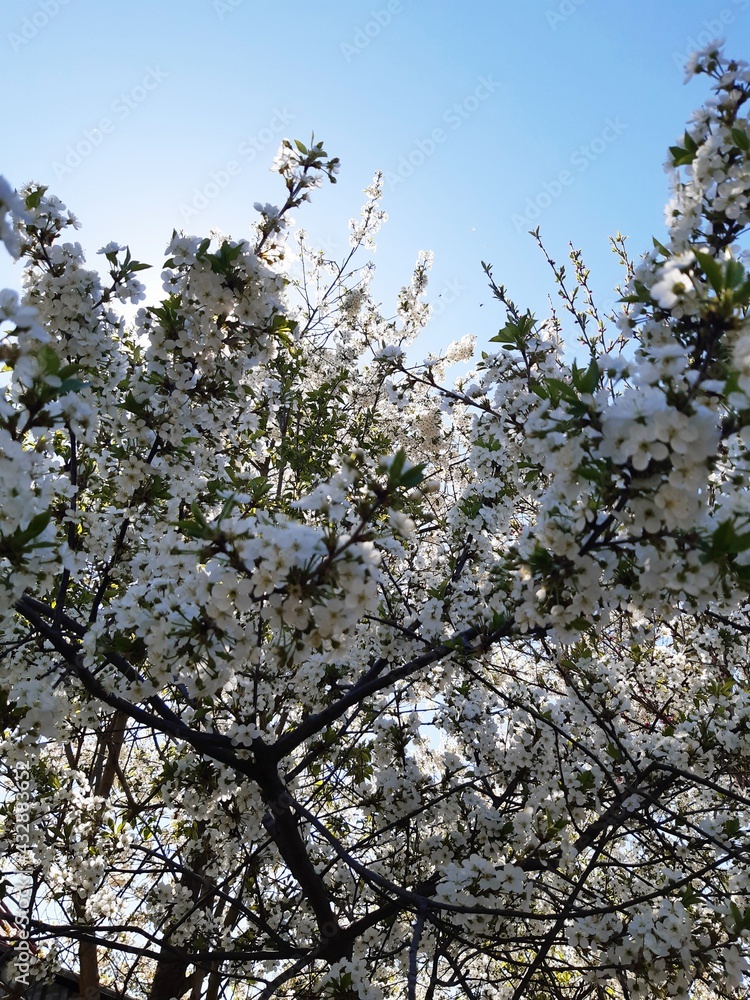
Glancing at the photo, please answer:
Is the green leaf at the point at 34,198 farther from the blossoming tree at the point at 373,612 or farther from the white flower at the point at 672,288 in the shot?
the white flower at the point at 672,288

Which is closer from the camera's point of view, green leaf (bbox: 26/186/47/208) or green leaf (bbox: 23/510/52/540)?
green leaf (bbox: 23/510/52/540)

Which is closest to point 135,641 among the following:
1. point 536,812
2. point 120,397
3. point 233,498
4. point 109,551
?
point 233,498

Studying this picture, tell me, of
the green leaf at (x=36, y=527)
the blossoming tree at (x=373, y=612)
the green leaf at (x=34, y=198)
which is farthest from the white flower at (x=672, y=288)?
the green leaf at (x=34, y=198)

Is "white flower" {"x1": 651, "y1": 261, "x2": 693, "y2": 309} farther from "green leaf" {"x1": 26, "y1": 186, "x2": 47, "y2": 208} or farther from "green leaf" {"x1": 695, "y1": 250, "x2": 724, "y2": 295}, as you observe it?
"green leaf" {"x1": 26, "y1": 186, "x2": 47, "y2": 208}

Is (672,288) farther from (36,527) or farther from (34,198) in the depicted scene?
(34,198)

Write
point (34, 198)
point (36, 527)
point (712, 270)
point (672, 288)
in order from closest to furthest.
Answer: point (712, 270) → point (672, 288) → point (36, 527) → point (34, 198)

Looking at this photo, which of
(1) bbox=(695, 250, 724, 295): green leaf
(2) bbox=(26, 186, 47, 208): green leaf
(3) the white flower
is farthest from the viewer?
(2) bbox=(26, 186, 47, 208): green leaf

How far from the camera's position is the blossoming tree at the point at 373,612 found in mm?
1693

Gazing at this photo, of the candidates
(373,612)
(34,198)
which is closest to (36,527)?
(373,612)

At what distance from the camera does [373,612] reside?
204cm

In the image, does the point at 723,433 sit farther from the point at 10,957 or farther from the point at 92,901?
the point at 10,957

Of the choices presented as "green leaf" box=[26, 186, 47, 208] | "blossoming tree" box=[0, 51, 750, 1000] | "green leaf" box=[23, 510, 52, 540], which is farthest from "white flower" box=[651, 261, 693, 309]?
"green leaf" box=[26, 186, 47, 208]

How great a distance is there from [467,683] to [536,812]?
0.87m

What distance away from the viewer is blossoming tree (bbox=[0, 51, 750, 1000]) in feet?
5.56
